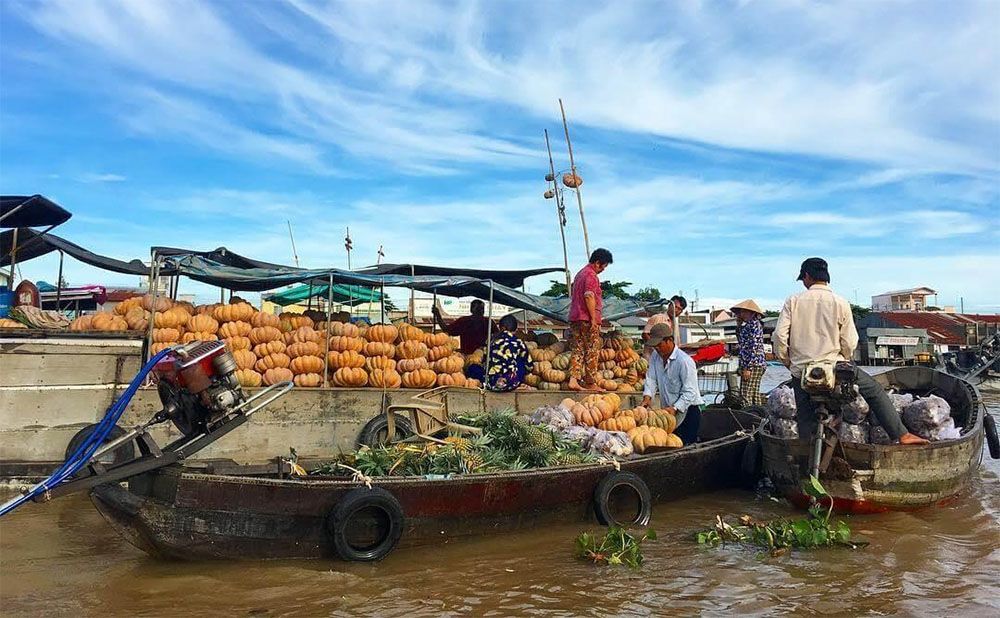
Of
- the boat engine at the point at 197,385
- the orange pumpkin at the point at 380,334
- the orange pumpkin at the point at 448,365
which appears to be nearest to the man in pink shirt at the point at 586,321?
the orange pumpkin at the point at 448,365

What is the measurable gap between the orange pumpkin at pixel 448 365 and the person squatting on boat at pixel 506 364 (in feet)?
1.27

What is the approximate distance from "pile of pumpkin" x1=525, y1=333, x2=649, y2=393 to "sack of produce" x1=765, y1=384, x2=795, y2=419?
95.1 inches

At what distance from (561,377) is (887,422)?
4.21m

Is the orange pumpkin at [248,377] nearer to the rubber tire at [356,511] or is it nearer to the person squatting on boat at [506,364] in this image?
the person squatting on boat at [506,364]

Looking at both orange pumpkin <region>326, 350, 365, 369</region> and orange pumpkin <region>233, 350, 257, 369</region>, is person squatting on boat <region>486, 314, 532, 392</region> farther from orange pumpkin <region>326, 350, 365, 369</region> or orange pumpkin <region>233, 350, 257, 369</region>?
orange pumpkin <region>233, 350, 257, 369</region>

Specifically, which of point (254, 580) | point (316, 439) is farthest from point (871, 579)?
point (316, 439)

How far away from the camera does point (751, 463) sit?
313 inches

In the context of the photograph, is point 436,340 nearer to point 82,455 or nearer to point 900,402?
point 82,455

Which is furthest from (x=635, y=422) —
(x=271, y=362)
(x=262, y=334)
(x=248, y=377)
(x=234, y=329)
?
(x=234, y=329)

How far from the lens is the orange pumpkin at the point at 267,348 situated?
8258 millimetres

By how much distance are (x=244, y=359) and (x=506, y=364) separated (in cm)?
322

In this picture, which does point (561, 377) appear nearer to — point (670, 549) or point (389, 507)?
point (670, 549)

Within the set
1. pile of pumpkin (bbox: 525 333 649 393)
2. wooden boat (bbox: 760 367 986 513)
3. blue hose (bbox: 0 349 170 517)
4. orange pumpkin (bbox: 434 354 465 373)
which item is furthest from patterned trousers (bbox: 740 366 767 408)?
blue hose (bbox: 0 349 170 517)

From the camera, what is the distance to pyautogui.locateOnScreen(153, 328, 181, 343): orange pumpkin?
7.76 m
